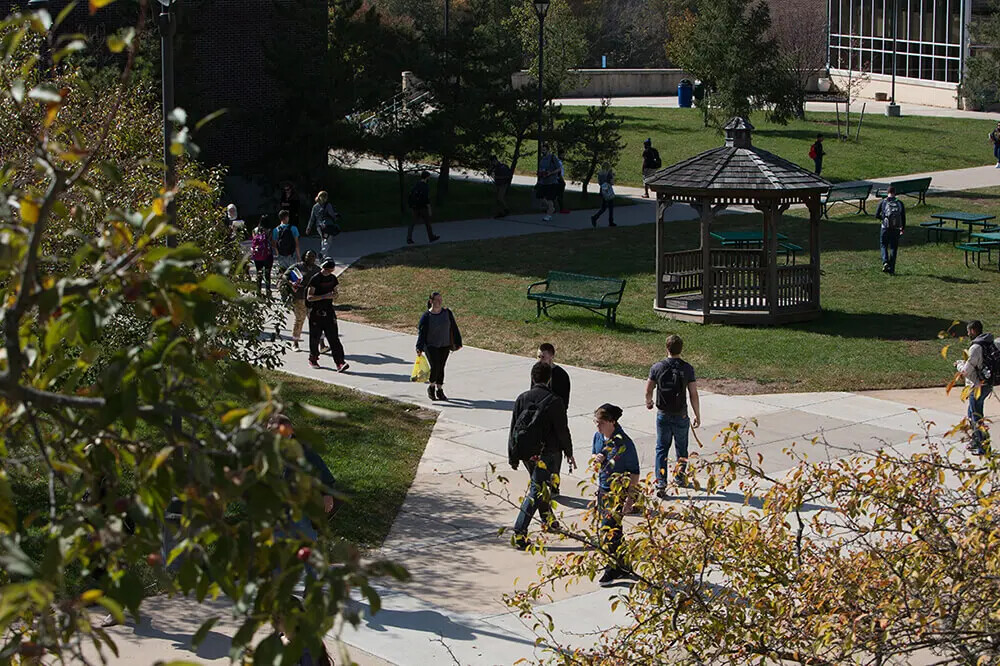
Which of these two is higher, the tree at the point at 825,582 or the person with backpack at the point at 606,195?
the person with backpack at the point at 606,195

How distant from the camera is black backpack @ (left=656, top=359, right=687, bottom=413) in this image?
13.1 meters

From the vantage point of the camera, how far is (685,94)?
195 ft

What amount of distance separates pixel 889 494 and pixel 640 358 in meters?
13.3

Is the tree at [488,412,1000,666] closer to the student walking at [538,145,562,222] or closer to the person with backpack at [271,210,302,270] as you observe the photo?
the person with backpack at [271,210,302,270]

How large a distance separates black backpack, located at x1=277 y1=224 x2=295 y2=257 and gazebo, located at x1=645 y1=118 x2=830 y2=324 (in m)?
6.00

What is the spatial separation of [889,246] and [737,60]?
57.6 feet

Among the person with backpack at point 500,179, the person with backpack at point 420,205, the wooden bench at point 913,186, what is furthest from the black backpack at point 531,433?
the wooden bench at point 913,186

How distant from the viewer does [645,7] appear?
7856 centimetres

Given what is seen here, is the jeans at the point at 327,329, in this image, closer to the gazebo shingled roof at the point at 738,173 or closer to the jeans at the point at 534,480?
the gazebo shingled roof at the point at 738,173

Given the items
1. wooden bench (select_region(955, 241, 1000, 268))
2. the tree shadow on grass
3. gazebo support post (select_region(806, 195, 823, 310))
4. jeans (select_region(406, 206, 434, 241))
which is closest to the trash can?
jeans (select_region(406, 206, 434, 241))

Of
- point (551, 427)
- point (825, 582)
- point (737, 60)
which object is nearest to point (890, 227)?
point (551, 427)

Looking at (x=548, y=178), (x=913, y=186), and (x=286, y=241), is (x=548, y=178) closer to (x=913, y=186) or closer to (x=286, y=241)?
(x=913, y=186)

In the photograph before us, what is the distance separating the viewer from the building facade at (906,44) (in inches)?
2311

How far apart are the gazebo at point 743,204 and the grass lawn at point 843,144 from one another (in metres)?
18.0
